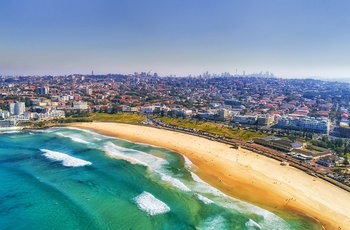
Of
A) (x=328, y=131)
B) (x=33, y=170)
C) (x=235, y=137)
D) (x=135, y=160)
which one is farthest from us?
(x=328, y=131)

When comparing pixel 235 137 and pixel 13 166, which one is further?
pixel 235 137

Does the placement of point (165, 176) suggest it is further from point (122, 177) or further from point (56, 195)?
point (56, 195)

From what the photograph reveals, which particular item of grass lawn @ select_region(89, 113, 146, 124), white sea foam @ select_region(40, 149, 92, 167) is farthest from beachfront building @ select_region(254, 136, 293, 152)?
grass lawn @ select_region(89, 113, 146, 124)

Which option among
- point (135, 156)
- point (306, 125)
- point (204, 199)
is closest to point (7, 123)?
point (135, 156)

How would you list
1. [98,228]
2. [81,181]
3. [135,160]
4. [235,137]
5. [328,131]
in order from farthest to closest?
[328,131] < [235,137] < [135,160] < [81,181] < [98,228]

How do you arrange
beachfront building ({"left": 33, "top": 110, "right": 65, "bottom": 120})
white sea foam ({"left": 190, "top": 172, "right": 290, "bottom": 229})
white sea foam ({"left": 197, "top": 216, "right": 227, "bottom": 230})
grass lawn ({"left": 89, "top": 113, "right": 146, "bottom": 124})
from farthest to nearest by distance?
beachfront building ({"left": 33, "top": 110, "right": 65, "bottom": 120})
grass lawn ({"left": 89, "top": 113, "right": 146, "bottom": 124})
white sea foam ({"left": 190, "top": 172, "right": 290, "bottom": 229})
white sea foam ({"left": 197, "top": 216, "right": 227, "bottom": 230})

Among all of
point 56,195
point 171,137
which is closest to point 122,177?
point 56,195

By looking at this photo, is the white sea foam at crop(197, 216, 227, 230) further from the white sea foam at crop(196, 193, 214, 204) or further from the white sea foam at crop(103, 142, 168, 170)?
the white sea foam at crop(103, 142, 168, 170)
